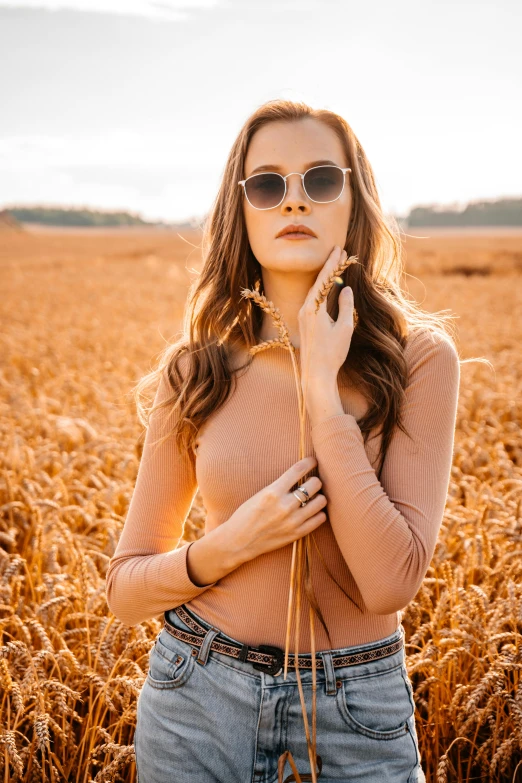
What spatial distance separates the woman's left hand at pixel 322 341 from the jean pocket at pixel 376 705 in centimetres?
72

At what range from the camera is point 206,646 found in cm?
170

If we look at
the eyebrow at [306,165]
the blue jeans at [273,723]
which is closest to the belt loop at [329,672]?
the blue jeans at [273,723]

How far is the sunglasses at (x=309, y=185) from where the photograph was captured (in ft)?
6.05

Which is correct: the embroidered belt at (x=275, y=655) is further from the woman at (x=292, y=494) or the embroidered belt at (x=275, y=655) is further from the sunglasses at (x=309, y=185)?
the sunglasses at (x=309, y=185)

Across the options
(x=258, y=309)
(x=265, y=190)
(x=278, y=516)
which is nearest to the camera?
(x=278, y=516)

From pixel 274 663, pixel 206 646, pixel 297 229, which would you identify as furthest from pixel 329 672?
pixel 297 229

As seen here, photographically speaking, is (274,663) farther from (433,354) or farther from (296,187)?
(296,187)

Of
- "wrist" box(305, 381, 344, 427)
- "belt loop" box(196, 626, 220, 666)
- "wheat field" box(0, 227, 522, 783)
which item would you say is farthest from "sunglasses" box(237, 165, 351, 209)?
"belt loop" box(196, 626, 220, 666)

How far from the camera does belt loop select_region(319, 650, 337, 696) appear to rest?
1.58m

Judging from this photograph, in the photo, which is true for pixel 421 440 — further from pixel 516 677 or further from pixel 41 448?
pixel 41 448

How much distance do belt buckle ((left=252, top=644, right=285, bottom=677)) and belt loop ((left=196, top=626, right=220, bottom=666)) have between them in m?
0.14

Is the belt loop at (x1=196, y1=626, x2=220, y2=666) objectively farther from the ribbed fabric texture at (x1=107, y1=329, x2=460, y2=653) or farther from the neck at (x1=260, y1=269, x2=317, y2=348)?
the neck at (x1=260, y1=269, x2=317, y2=348)

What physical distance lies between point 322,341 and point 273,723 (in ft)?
3.05

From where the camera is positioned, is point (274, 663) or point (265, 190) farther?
point (265, 190)
